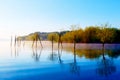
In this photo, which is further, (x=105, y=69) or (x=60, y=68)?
(x=60, y=68)

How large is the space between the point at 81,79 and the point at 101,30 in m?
54.9

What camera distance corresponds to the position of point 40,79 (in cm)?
2041

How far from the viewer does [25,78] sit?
20797 mm

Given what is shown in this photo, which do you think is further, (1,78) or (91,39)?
(91,39)

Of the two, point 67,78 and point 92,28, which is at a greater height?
point 92,28

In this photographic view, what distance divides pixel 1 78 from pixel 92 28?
93466 millimetres

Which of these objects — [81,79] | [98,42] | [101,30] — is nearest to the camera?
[81,79]

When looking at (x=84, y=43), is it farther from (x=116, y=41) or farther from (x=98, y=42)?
(x=116, y=41)

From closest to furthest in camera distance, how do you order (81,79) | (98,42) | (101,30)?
(81,79)
(101,30)
(98,42)

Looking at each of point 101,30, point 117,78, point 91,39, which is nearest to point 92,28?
point 91,39

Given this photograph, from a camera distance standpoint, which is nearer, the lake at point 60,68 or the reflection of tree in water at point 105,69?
the lake at point 60,68

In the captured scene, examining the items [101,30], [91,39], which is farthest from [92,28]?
[101,30]

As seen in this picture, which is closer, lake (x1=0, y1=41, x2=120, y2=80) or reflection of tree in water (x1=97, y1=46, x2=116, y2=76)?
lake (x1=0, y1=41, x2=120, y2=80)

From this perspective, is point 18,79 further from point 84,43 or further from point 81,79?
point 84,43
